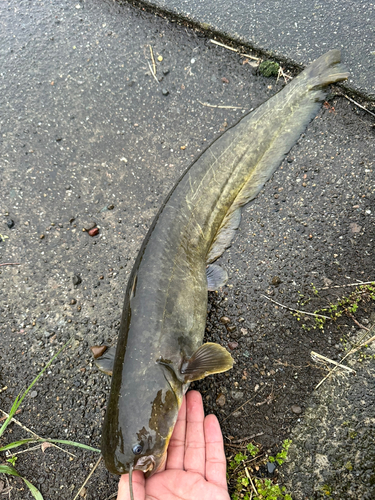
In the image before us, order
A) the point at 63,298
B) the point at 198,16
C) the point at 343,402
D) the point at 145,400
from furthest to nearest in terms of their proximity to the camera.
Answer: the point at 198,16 < the point at 63,298 < the point at 343,402 < the point at 145,400

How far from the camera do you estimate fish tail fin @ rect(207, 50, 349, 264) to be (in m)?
2.81

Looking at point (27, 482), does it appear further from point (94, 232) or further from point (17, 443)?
point (94, 232)

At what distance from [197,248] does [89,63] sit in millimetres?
2195

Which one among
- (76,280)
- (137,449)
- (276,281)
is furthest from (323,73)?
(137,449)

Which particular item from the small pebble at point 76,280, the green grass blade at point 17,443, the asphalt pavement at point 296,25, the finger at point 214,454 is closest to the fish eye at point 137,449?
the finger at point 214,454

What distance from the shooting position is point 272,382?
8.56ft

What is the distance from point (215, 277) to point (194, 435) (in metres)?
1.16

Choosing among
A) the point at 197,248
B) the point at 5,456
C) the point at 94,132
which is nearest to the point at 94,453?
the point at 5,456

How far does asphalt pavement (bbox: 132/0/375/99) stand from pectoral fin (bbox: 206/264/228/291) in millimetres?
2026

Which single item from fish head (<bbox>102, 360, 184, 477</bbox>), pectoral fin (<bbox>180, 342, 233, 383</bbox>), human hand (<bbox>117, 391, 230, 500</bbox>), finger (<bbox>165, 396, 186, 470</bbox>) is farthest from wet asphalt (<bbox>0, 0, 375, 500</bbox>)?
fish head (<bbox>102, 360, 184, 477</bbox>)

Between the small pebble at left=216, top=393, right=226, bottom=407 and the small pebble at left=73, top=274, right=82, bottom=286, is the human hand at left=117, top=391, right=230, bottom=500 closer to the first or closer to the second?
the small pebble at left=216, top=393, right=226, bottom=407

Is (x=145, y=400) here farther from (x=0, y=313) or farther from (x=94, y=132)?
(x=94, y=132)

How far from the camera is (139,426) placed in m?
1.92

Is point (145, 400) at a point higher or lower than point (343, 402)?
higher
